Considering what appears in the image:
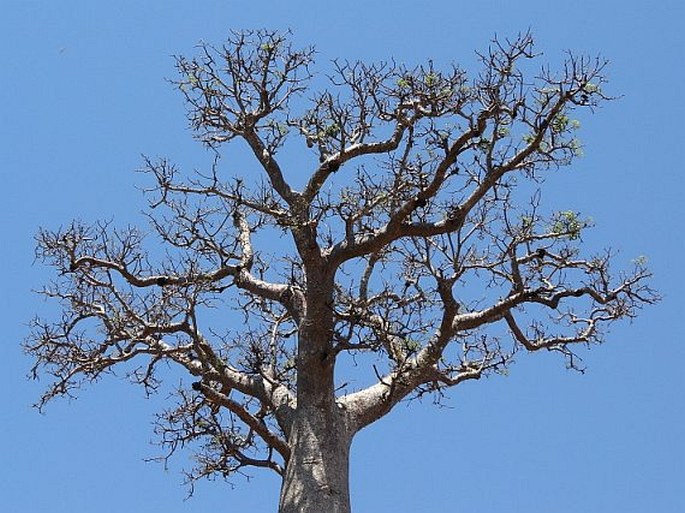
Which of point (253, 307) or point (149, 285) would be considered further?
point (253, 307)

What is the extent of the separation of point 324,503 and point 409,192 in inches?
97.7

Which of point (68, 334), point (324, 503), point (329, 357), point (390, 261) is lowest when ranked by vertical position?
point (324, 503)

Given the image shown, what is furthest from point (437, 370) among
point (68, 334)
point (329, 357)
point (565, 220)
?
point (68, 334)

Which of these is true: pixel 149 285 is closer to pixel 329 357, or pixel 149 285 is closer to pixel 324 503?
pixel 329 357

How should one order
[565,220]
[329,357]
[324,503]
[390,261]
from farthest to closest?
1. [390,261]
2. [565,220]
3. [329,357]
4. [324,503]

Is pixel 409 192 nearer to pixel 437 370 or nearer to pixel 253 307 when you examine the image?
pixel 437 370

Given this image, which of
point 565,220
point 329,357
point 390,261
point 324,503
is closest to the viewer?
point 324,503

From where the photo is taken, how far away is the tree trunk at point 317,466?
8.03 metres

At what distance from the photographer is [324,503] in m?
8.00

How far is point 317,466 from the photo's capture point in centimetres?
818

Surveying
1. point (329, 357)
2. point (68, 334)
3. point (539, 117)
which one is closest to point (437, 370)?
Result: point (329, 357)

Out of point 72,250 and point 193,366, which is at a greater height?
point 72,250

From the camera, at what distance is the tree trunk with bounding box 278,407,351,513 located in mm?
8031

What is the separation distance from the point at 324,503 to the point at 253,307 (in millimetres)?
2755
